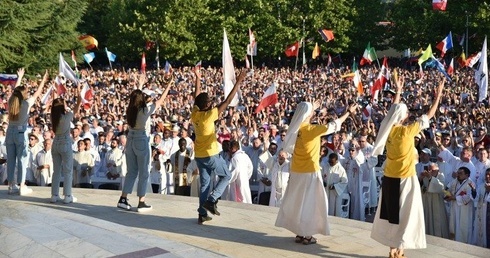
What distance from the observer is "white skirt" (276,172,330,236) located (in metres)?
7.20

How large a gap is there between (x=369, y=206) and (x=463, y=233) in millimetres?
2775

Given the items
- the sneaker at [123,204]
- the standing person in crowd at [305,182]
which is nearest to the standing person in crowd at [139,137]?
the sneaker at [123,204]

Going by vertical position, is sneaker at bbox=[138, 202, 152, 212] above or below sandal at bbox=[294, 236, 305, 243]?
above

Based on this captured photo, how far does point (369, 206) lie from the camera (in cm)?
1222

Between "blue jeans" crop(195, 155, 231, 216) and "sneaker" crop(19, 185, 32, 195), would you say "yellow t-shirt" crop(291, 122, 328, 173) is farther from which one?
"sneaker" crop(19, 185, 32, 195)

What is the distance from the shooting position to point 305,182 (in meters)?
7.31

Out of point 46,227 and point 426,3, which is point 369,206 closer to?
point 46,227

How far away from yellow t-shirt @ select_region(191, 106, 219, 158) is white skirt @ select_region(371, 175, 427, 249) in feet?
7.93

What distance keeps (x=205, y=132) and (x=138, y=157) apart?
1041mm

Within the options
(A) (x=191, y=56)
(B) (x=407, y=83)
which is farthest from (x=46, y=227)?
(A) (x=191, y=56)

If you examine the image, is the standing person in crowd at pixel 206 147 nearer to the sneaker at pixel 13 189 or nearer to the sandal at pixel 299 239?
the sandal at pixel 299 239

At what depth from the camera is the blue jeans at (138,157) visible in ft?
27.3

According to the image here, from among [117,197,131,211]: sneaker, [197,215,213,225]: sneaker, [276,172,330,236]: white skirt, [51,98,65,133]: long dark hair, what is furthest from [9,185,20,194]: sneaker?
[276,172,330,236]: white skirt

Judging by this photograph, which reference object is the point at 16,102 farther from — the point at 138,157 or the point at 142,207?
the point at 142,207
